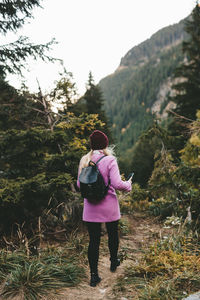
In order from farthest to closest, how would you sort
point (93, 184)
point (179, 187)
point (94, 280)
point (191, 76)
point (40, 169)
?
point (191, 76) → point (179, 187) → point (40, 169) → point (94, 280) → point (93, 184)

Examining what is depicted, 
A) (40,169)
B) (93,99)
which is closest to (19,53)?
(40,169)

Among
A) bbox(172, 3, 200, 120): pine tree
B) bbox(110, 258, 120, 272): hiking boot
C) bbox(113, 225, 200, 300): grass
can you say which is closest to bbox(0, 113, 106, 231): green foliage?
bbox(110, 258, 120, 272): hiking boot

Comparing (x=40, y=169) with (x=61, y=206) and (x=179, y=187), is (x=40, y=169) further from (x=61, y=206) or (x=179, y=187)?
(x=179, y=187)

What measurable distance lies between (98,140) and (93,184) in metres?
0.58

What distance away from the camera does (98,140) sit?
9.71ft

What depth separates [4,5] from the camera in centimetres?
561

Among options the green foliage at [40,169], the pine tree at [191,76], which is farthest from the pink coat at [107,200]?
the pine tree at [191,76]

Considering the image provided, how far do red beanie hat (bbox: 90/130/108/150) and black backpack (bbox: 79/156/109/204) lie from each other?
245 millimetres

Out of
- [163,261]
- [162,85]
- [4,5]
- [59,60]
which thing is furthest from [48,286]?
[162,85]

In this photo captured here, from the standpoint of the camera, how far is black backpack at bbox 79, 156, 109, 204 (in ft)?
9.00

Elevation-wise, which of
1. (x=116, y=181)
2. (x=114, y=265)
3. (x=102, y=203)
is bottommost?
(x=114, y=265)

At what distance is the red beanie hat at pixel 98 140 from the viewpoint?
9.69 feet

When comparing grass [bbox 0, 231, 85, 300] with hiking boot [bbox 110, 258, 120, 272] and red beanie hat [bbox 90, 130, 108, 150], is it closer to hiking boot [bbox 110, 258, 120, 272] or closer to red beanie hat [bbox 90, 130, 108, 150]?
hiking boot [bbox 110, 258, 120, 272]

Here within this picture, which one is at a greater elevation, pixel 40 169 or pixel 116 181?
pixel 116 181
